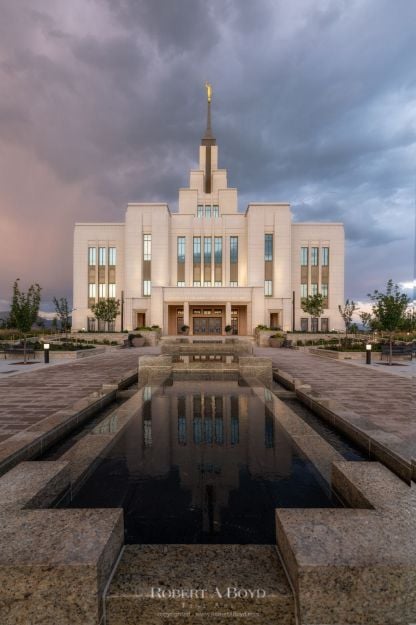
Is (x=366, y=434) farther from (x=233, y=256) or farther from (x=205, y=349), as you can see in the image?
(x=233, y=256)

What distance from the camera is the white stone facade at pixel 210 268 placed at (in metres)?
39.8

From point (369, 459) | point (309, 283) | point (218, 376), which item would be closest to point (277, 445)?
point (369, 459)

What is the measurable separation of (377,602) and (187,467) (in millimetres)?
2659

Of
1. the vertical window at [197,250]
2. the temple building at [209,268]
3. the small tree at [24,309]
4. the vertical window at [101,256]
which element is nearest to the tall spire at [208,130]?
the temple building at [209,268]

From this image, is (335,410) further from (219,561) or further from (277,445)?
(219,561)

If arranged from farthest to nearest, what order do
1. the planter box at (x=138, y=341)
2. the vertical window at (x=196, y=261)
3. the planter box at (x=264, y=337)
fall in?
the vertical window at (x=196, y=261) < the planter box at (x=264, y=337) < the planter box at (x=138, y=341)

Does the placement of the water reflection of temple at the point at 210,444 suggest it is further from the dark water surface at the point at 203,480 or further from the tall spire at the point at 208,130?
the tall spire at the point at 208,130

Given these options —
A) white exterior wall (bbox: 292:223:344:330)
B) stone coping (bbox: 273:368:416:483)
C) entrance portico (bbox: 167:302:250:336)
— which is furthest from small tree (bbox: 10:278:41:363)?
white exterior wall (bbox: 292:223:344:330)

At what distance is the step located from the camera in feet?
6.09

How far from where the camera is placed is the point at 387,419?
618 cm

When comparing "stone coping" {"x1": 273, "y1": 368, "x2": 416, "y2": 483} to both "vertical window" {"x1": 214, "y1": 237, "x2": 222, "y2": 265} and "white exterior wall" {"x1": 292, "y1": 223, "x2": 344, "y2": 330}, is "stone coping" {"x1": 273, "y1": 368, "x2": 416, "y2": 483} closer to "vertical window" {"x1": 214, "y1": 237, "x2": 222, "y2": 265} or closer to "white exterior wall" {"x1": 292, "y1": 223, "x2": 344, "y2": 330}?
"vertical window" {"x1": 214, "y1": 237, "x2": 222, "y2": 265}

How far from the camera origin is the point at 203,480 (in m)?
3.76

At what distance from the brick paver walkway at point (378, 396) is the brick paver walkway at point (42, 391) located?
6.74 metres

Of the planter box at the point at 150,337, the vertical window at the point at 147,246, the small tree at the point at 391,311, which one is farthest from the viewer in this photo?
the vertical window at the point at 147,246
